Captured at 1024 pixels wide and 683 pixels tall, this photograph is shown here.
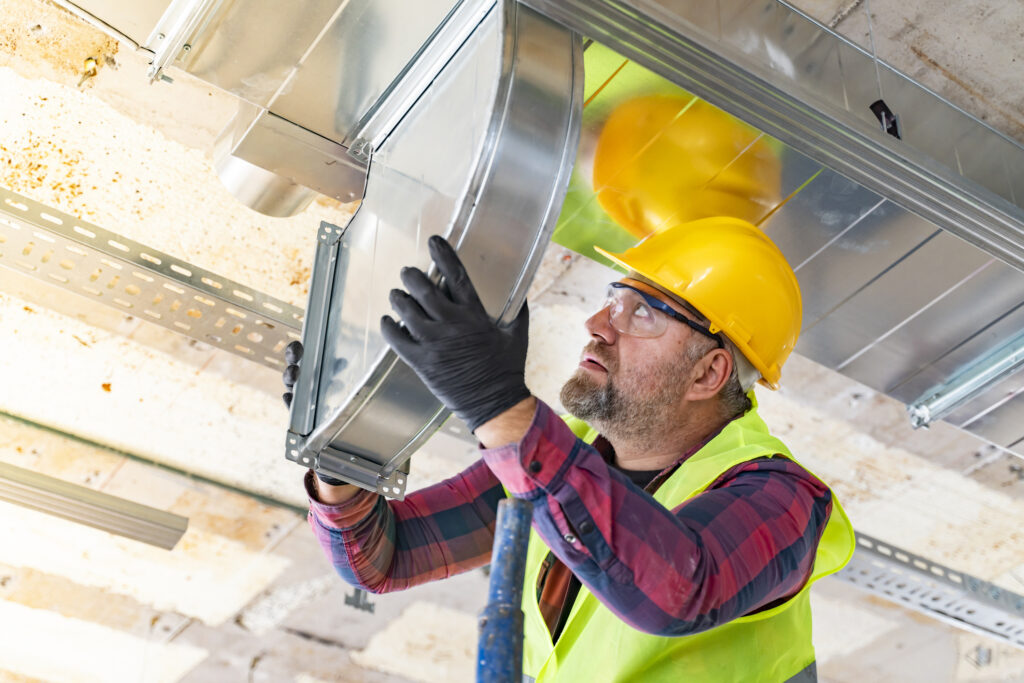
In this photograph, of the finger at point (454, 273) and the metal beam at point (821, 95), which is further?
the metal beam at point (821, 95)

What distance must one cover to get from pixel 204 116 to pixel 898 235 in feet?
6.98

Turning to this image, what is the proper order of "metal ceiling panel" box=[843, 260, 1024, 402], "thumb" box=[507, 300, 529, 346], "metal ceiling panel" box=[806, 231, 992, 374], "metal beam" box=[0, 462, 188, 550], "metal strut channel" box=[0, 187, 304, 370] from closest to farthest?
"thumb" box=[507, 300, 529, 346], "metal ceiling panel" box=[806, 231, 992, 374], "metal ceiling panel" box=[843, 260, 1024, 402], "metal strut channel" box=[0, 187, 304, 370], "metal beam" box=[0, 462, 188, 550]

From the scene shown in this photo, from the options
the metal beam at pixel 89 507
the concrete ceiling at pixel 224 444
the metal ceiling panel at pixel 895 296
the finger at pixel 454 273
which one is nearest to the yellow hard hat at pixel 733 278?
the metal ceiling panel at pixel 895 296

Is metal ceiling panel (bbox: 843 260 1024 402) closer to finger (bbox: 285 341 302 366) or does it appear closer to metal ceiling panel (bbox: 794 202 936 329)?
metal ceiling panel (bbox: 794 202 936 329)

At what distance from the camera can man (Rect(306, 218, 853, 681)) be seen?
5.57ft

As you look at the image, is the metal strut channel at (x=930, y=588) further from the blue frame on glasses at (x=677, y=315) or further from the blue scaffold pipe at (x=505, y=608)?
the blue scaffold pipe at (x=505, y=608)

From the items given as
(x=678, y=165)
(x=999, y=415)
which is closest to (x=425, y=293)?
(x=678, y=165)

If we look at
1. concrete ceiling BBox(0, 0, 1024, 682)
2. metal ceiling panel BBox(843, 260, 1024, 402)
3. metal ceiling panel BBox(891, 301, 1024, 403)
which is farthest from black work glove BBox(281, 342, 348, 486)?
metal ceiling panel BBox(891, 301, 1024, 403)

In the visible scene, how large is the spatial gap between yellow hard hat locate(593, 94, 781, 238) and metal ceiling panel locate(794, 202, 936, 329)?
25 centimetres

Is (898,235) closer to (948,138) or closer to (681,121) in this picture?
(948,138)

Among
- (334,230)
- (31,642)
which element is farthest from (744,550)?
(31,642)

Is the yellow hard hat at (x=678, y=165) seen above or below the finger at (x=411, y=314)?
above

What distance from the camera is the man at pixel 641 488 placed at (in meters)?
1.70

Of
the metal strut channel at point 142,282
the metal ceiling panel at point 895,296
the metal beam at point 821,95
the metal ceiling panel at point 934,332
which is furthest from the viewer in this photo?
the metal strut channel at point 142,282
